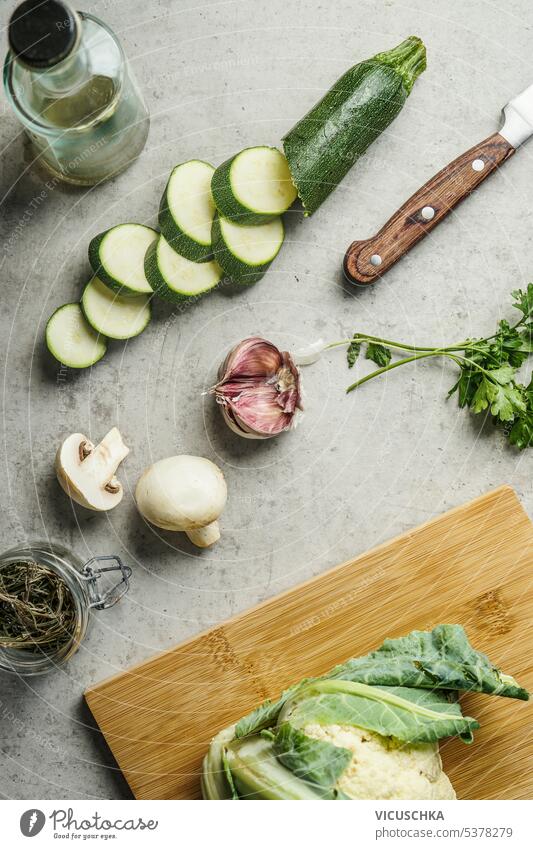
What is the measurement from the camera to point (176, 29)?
68.2 inches

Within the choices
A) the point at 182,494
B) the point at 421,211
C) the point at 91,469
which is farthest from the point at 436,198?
the point at 91,469

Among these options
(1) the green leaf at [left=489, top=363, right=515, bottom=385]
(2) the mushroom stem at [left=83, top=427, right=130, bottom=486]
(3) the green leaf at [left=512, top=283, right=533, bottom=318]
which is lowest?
(1) the green leaf at [left=489, top=363, right=515, bottom=385]

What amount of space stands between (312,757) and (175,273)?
1010 millimetres

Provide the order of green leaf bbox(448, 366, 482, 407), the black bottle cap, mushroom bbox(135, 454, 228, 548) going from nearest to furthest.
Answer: the black bottle cap
mushroom bbox(135, 454, 228, 548)
green leaf bbox(448, 366, 482, 407)

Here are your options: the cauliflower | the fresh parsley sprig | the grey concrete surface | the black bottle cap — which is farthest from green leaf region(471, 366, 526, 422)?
the black bottle cap

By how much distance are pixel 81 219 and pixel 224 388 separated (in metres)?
0.53

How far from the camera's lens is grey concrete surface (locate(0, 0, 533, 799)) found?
1693 mm

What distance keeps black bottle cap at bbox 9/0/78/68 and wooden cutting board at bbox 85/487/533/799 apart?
1135mm

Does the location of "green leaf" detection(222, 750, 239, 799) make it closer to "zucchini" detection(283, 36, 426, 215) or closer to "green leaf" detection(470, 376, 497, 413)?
"green leaf" detection(470, 376, 497, 413)

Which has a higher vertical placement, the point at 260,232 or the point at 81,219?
the point at 81,219

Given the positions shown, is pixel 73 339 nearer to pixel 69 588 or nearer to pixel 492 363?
pixel 69 588

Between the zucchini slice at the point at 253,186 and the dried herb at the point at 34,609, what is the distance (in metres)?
0.85

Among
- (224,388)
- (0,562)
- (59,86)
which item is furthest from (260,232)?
(0,562)
